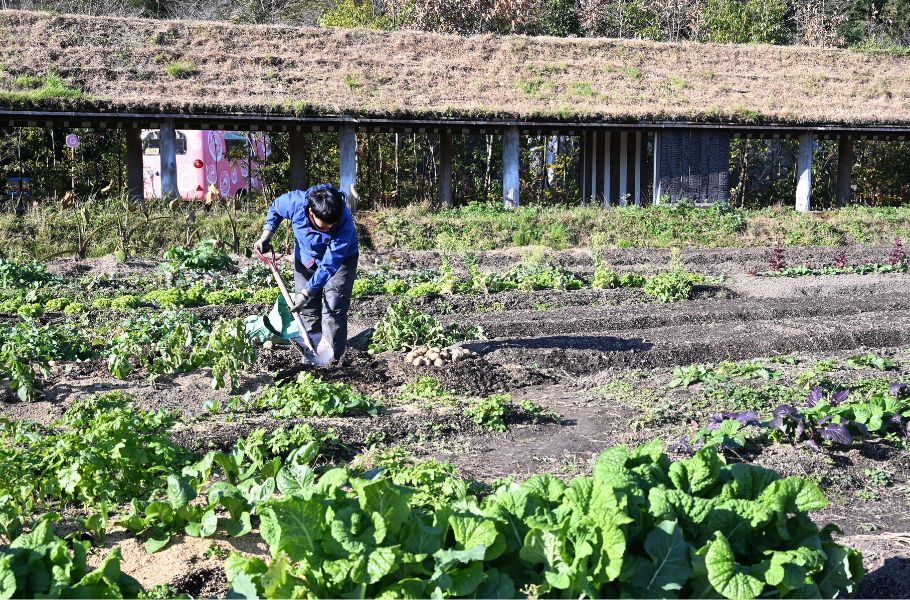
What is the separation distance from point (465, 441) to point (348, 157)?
13.7 metres

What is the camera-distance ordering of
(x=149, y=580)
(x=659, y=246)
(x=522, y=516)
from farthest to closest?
(x=659, y=246)
(x=149, y=580)
(x=522, y=516)

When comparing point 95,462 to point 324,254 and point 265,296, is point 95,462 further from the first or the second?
point 265,296

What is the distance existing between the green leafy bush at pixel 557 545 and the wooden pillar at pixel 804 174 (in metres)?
18.6

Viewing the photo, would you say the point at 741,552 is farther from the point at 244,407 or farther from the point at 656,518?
the point at 244,407

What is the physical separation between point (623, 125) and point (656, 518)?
16.8m

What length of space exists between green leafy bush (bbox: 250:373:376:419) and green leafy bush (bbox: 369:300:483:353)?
169 centimetres

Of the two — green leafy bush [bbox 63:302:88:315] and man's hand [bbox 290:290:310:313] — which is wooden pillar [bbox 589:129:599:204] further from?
man's hand [bbox 290:290:310:313]

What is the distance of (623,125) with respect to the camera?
19.2 metres

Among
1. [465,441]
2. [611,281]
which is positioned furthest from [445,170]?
[465,441]

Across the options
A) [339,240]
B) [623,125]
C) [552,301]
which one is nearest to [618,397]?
[339,240]

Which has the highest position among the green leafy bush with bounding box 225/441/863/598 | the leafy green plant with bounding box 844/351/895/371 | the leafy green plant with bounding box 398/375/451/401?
the green leafy bush with bounding box 225/441/863/598

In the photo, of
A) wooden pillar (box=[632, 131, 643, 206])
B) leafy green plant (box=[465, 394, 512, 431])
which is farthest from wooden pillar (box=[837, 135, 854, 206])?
leafy green plant (box=[465, 394, 512, 431])

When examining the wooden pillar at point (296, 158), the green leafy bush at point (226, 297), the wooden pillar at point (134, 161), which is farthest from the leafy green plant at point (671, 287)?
the wooden pillar at point (134, 161)

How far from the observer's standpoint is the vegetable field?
9.96 feet
